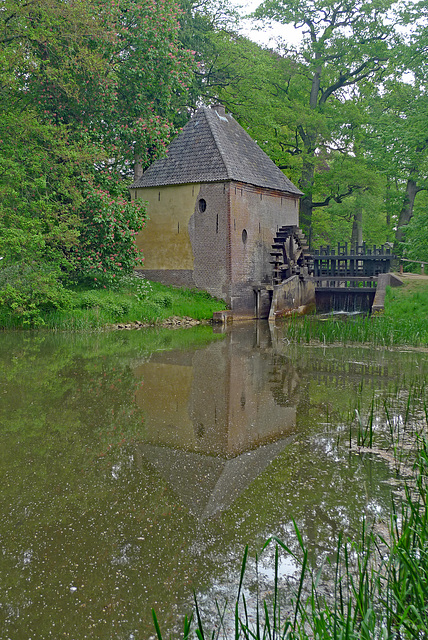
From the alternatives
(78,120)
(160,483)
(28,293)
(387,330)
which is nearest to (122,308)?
(28,293)

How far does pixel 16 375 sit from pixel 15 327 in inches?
241

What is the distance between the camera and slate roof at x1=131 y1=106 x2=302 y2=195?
61.9ft

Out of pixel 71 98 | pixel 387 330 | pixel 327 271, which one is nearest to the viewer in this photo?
pixel 387 330

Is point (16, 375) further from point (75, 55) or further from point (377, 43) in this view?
point (377, 43)

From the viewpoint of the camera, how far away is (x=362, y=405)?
6.48 metres

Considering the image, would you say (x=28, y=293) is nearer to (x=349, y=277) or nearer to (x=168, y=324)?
(x=168, y=324)

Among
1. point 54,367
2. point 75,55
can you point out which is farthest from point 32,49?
point 54,367

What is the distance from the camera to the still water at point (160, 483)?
9.09 feet

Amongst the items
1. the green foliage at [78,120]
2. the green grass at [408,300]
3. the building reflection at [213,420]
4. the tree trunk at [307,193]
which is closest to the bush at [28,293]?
the green foliage at [78,120]

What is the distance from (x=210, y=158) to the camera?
19016 mm

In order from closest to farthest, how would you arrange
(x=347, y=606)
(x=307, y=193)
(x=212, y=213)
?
(x=347, y=606), (x=212, y=213), (x=307, y=193)

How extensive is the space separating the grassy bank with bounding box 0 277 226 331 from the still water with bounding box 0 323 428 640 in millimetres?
5476

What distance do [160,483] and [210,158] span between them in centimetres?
1639

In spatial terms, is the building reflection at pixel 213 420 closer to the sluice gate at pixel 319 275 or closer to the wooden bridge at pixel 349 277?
the sluice gate at pixel 319 275
